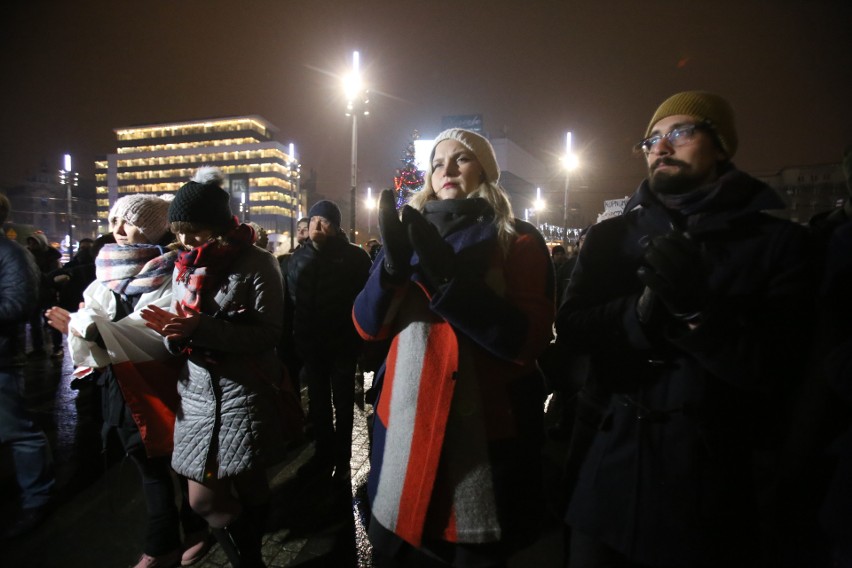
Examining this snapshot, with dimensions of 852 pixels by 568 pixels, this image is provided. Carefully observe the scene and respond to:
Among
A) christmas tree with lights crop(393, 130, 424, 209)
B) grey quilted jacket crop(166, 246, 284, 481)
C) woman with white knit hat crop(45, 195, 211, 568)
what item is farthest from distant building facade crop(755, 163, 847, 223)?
woman with white knit hat crop(45, 195, 211, 568)

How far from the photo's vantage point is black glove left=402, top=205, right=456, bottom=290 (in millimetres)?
1618

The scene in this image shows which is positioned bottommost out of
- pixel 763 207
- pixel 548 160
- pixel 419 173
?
pixel 763 207

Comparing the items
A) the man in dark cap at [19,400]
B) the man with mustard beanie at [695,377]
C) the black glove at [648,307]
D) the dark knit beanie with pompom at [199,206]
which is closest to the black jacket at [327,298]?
the dark knit beanie with pompom at [199,206]

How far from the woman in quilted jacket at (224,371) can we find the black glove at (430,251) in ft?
4.68

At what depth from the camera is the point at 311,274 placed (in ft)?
15.0

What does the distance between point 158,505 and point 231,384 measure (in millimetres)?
1219

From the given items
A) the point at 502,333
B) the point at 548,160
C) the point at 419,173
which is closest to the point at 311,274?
the point at 502,333

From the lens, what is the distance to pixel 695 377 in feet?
5.11

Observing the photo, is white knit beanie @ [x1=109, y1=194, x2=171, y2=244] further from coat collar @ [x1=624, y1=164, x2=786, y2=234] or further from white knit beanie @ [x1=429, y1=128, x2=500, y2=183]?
coat collar @ [x1=624, y1=164, x2=786, y2=234]

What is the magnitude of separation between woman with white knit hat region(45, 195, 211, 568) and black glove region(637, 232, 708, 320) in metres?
2.79

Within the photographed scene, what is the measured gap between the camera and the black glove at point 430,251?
1.62 meters

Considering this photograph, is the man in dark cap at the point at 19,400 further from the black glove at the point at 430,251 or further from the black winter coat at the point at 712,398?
the black winter coat at the point at 712,398

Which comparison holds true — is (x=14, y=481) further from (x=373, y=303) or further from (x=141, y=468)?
(x=373, y=303)

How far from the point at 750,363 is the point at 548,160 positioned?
428 ft
